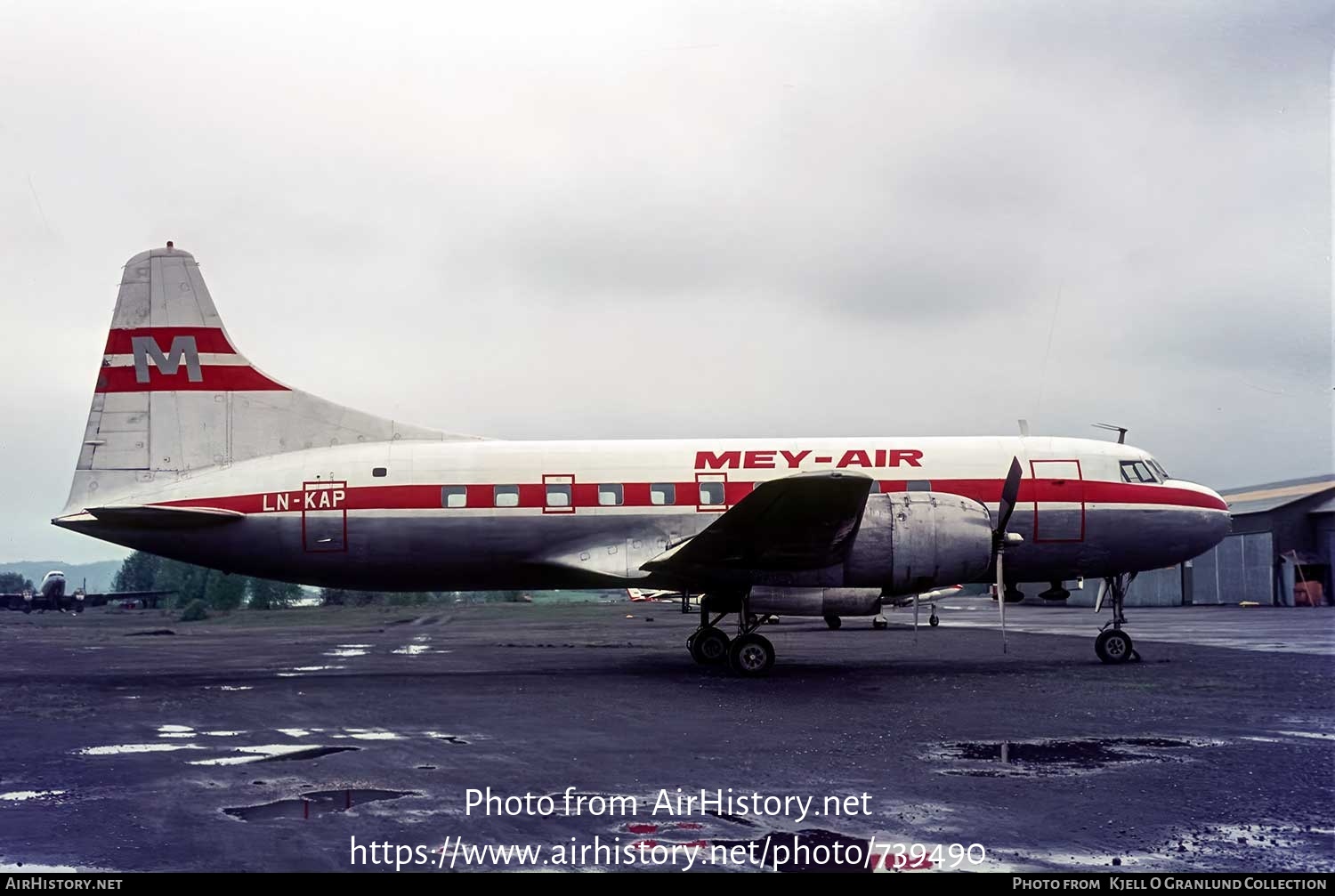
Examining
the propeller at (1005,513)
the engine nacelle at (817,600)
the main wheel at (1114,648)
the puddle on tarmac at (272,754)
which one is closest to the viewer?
the puddle on tarmac at (272,754)

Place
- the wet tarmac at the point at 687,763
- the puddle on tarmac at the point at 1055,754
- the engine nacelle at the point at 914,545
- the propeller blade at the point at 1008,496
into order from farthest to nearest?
1. the propeller blade at the point at 1008,496
2. the engine nacelle at the point at 914,545
3. the puddle on tarmac at the point at 1055,754
4. the wet tarmac at the point at 687,763

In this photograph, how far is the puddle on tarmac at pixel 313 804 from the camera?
24.5 feet

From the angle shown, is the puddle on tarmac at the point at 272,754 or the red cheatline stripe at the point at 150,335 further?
the red cheatline stripe at the point at 150,335

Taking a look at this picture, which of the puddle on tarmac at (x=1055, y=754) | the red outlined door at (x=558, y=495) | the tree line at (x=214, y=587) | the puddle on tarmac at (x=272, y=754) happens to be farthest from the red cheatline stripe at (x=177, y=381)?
the tree line at (x=214, y=587)

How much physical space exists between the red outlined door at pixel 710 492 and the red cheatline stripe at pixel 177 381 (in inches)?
335

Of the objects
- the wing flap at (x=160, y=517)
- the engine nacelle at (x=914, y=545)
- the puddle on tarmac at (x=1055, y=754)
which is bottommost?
the puddle on tarmac at (x=1055, y=754)

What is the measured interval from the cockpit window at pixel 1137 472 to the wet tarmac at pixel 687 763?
342 centimetres

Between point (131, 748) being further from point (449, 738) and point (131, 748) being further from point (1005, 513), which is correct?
point (1005, 513)

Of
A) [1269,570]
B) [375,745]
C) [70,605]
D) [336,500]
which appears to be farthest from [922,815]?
[70,605]

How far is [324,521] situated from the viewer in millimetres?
18188

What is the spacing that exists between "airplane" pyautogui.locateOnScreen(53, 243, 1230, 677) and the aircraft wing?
0.43 metres

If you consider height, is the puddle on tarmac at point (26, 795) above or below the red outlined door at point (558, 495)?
below

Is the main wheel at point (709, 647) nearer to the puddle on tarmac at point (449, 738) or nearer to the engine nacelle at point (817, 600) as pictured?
the engine nacelle at point (817, 600)

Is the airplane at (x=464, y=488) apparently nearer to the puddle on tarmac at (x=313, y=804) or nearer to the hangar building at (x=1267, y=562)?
the puddle on tarmac at (x=313, y=804)
